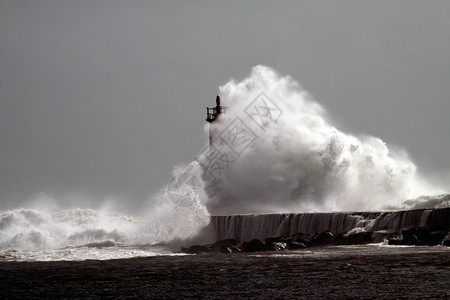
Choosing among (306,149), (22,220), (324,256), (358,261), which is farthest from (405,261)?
(22,220)

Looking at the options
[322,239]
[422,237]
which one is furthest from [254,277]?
[322,239]

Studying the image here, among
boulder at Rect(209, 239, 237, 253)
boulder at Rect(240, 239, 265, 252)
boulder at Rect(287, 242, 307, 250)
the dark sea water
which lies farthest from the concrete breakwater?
boulder at Rect(240, 239, 265, 252)

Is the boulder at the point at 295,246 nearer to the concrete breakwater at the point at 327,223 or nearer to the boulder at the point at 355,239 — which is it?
the boulder at the point at 355,239

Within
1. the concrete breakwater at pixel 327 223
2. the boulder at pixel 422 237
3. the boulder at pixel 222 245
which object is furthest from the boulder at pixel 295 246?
the boulder at pixel 422 237

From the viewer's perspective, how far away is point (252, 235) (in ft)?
82.8

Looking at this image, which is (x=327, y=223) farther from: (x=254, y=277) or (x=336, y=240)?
(x=254, y=277)

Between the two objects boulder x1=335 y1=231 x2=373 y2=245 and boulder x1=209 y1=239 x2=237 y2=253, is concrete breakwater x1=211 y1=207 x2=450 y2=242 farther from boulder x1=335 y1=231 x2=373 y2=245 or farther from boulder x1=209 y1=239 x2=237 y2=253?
boulder x1=209 y1=239 x2=237 y2=253

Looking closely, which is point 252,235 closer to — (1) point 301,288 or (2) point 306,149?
(2) point 306,149

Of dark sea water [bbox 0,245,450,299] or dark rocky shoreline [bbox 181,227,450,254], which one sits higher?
dark rocky shoreline [bbox 181,227,450,254]

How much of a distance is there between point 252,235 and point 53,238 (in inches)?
385

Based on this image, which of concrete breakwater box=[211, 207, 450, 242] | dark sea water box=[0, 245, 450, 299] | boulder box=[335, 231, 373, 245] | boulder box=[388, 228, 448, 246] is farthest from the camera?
boulder box=[335, 231, 373, 245]

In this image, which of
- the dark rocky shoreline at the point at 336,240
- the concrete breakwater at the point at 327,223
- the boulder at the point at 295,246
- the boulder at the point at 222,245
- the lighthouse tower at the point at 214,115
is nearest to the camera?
the dark rocky shoreline at the point at 336,240

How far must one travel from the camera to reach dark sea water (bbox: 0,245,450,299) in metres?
10.7

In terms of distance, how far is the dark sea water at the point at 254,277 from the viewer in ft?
35.1
